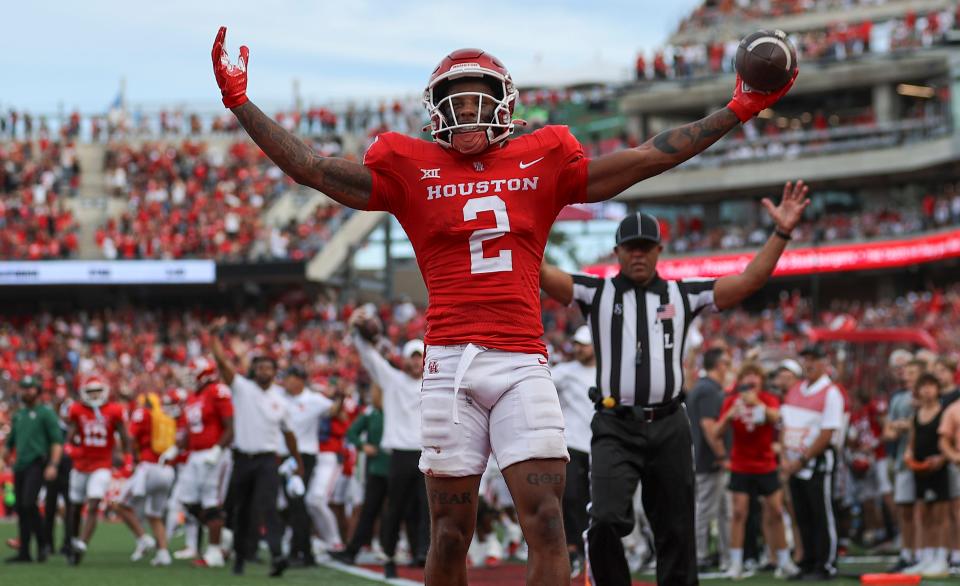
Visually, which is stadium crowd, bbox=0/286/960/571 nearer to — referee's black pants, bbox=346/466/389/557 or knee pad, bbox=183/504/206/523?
referee's black pants, bbox=346/466/389/557

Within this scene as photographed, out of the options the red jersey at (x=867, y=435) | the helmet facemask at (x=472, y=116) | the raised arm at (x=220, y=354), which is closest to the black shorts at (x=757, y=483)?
the red jersey at (x=867, y=435)

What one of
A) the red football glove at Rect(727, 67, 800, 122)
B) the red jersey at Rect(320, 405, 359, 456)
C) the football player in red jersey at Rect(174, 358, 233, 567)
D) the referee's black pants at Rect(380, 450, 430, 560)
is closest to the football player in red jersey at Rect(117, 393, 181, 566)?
the football player in red jersey at Rect(174, 358, 233, 567)

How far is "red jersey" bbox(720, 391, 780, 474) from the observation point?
11016mm

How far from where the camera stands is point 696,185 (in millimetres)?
44094

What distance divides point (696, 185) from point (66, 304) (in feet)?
66.4

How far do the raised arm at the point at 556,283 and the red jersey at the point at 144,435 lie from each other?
7.87 meters

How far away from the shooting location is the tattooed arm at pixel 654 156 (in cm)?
500

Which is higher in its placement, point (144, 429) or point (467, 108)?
point (467, 108)

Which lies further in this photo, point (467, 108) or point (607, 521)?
point (607, 521)

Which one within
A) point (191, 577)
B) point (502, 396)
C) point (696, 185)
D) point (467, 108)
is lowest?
point (191, 577)

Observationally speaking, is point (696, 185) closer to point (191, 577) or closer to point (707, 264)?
point (707, 264)

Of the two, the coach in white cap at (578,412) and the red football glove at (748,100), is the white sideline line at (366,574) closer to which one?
the coach in white cap at (578,412)

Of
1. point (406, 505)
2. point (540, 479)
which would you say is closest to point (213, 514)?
point (406, 505)

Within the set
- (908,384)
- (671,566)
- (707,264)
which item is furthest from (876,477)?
(707,264)
